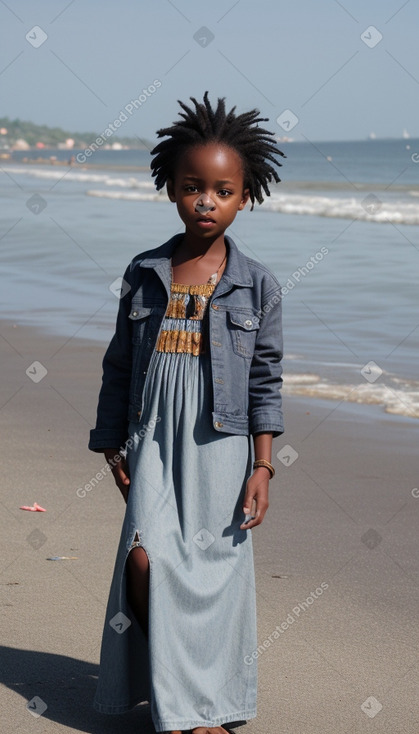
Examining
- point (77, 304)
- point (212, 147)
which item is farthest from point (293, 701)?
point (77, 304)

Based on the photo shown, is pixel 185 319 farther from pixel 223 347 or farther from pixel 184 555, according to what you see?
pixel 184 555

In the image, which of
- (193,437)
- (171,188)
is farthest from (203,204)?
(193,437)

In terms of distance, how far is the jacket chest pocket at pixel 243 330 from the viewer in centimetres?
320

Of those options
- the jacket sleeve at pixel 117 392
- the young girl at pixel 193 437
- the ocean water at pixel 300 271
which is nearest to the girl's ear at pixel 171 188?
the young girl at pixel 193 437

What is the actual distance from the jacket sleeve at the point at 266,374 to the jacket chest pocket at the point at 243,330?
29mm

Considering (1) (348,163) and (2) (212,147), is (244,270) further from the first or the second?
(1) (348,163)

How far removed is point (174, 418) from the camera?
315 centimetres

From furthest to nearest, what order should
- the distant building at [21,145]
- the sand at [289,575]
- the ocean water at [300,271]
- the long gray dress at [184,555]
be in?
the distant building at [21,145] → the ocean water at [300,271] → the sand at [289,575] → the long gray dress at [184,555]

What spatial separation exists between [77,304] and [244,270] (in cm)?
839

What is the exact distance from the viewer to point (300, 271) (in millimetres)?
12969

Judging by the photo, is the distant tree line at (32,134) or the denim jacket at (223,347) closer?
the denim jacket at (223,347)

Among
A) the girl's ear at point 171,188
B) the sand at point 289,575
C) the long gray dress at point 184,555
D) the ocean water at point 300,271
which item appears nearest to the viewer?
the long gray dress at point 184,555

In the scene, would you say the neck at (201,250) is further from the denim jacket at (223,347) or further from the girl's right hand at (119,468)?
the girl's right hand at (119,468)

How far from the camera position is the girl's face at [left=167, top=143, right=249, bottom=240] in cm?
316
